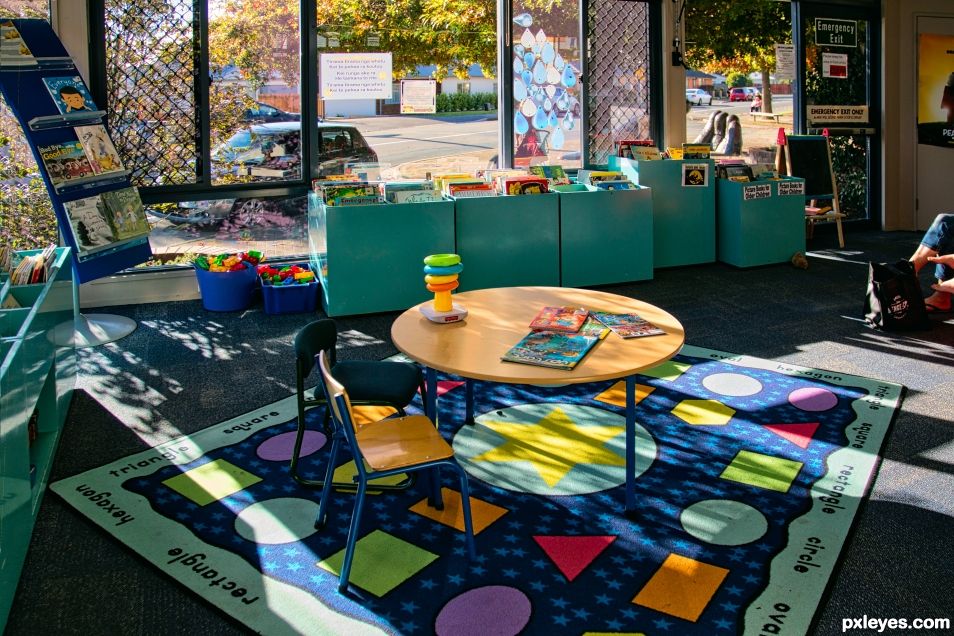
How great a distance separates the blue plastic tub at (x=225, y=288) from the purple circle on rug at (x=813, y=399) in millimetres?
4254

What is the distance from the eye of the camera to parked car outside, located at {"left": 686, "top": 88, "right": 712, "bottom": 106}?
347 inches

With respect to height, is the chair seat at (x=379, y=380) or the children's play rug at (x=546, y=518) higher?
the chair seat at (x=379, y=380)

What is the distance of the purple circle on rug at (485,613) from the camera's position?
9.68ft

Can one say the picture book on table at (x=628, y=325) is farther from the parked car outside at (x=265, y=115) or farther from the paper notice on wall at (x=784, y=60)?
the paper notice on wall at (x=784, y=60)

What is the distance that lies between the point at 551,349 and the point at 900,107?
7759 mm

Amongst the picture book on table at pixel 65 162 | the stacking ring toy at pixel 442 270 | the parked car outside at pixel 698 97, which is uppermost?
the parked car outside at pixel 698 97

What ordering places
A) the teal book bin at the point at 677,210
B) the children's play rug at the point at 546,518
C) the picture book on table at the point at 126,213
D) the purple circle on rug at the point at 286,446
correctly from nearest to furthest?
the children's play rug at the point at 546,518 < the purple circle on rug at the point at 286,446 < the picture book on table at the point at 126,213 < the teal book bin at the point at 677,210

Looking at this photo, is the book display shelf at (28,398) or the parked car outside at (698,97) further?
the parked car outside at (698,97)

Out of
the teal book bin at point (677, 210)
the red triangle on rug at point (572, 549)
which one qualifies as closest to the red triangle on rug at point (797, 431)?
the red triangle on rug at point (572, 549)

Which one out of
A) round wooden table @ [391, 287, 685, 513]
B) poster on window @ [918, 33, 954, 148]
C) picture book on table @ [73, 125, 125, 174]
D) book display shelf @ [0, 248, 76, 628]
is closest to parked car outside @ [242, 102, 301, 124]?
picture book on table @ [73, 125, 125, 174]

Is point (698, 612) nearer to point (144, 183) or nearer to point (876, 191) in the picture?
point (144, 183)

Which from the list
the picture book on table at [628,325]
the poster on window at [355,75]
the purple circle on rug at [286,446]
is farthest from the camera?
the poster on window at [355,75]

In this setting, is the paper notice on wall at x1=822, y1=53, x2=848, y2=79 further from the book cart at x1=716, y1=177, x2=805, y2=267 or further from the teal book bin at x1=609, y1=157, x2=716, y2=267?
the teal book bin at x1=609, y1=157, x2=716, y2=267

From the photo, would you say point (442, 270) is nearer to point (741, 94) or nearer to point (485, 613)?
point (485, 613)
